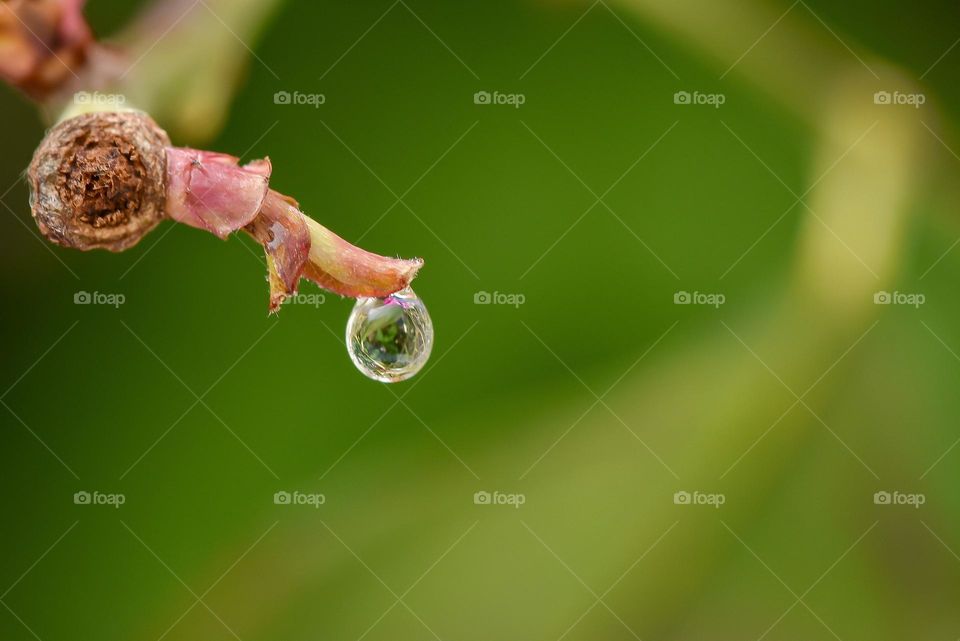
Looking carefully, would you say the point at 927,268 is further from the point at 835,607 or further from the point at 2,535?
the point at 2,535

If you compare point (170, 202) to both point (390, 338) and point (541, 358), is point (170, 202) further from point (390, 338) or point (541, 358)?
point (541, 358)

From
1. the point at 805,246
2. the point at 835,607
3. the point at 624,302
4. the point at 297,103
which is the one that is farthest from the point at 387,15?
the point at 835,607

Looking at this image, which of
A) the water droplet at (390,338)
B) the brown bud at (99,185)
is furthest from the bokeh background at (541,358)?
the brown bud at (99,185)

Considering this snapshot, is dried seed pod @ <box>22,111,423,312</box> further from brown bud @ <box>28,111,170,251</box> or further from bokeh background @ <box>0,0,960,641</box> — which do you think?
bokeh background @ <box>0,0,960,641</box>

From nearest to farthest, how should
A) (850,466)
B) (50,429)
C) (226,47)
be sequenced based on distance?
(226,47)
(50,429)
(850,466)

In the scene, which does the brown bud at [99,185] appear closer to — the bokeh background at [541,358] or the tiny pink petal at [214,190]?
the tiny pink petal at [214,190]

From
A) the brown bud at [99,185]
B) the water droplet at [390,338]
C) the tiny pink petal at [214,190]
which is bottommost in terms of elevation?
the brown bud at [99,185]
